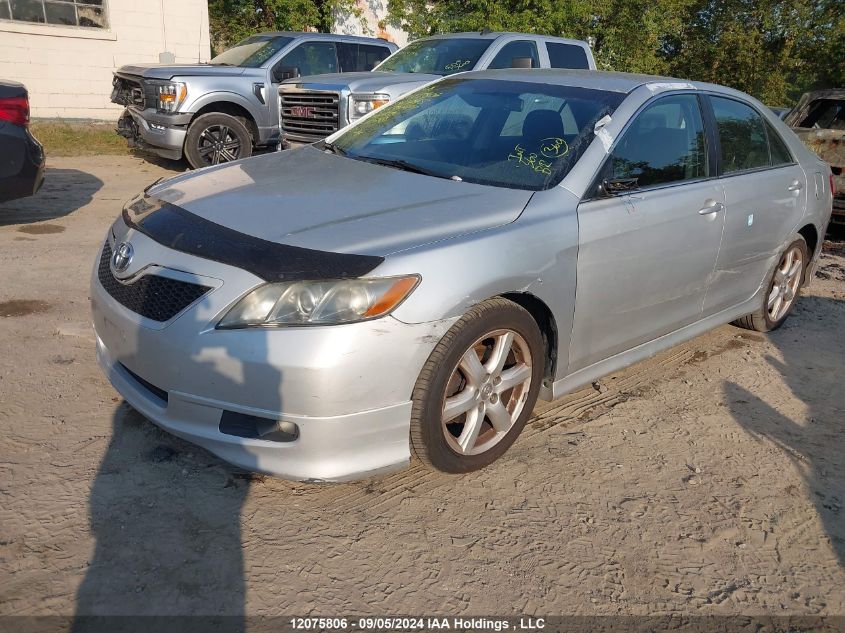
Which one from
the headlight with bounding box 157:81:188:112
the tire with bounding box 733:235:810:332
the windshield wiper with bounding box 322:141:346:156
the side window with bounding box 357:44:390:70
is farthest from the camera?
the side window with bounding box 357:44:390:70

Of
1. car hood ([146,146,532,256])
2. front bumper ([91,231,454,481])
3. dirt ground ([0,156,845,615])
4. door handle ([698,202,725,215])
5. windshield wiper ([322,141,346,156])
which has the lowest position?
dirt ground ([0,156,845,615])

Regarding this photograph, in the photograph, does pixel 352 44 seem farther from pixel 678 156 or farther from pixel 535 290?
pixel 535 290

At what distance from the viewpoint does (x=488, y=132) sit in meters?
3.90

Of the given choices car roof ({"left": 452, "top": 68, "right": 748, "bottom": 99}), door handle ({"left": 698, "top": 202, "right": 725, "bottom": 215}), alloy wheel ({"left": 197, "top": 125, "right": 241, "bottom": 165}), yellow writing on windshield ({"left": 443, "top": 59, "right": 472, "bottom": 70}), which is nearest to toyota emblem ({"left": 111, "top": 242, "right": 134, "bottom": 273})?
car roof ({"left": 452, "top": 68, "right": 748, "bottom": 99})

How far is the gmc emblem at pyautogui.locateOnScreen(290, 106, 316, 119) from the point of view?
8922 millimetres

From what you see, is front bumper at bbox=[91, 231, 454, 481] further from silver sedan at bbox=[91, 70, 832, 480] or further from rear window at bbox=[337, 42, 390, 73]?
rear window at bbox=[337, 42, 390, 73]

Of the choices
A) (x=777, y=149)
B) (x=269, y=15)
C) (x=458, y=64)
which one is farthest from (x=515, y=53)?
(x=269, y=15)

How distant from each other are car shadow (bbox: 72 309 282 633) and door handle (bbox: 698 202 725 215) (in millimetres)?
2616

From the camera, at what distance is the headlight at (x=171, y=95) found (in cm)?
933

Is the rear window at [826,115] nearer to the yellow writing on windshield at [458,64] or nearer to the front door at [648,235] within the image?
the yellow writing on windshield at [458,64]

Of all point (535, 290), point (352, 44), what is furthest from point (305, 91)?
point (535, 290)

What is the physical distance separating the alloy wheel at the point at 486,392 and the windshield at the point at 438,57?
6.54 m

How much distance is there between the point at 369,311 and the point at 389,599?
3.27 ft

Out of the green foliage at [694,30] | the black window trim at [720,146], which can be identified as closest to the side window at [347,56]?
the green foliage at [694,30]
